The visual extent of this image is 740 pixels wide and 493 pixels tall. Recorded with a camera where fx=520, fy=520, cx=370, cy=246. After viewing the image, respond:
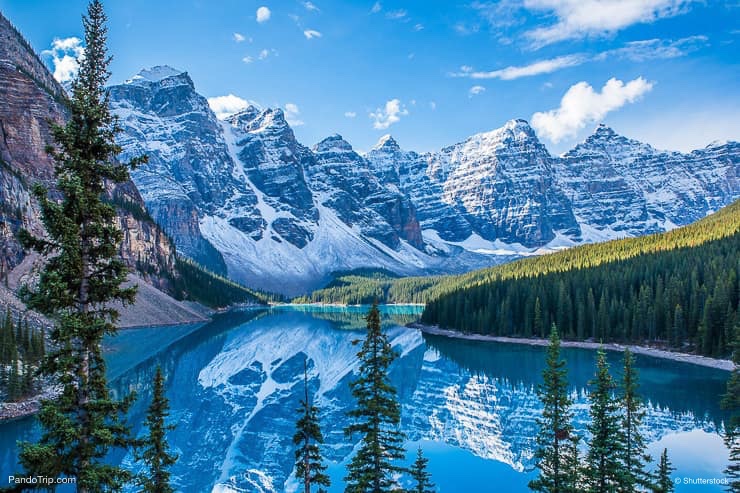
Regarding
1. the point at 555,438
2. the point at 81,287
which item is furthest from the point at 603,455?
the point at 81,287

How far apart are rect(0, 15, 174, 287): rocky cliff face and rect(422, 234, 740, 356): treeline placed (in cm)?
6432

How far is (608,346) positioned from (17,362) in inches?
2837

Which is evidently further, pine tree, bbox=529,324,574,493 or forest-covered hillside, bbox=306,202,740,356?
forest-covered hillside, bbox=306,202,740,356

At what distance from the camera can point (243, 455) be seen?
109 ft

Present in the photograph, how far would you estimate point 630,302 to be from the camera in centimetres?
7831

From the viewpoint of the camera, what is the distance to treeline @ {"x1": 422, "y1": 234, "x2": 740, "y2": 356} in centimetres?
6512

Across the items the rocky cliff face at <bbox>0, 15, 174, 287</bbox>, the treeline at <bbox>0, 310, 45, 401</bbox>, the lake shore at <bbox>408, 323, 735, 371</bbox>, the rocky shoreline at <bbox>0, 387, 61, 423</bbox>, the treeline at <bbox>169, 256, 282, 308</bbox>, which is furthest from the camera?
the treeline at <bbox>169, 256, 282, 308</bbox>

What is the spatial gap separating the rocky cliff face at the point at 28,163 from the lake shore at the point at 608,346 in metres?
58.8

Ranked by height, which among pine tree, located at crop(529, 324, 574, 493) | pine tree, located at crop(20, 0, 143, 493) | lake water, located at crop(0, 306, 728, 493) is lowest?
lake water, located at crop(0, 306, 728, 493)

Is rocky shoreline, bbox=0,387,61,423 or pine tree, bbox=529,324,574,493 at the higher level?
pine tree, bbox=529,324,574,493

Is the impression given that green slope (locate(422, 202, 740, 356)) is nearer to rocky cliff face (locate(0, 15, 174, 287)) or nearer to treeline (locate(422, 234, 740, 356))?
treeline (locate(422, 234, 740, 356))

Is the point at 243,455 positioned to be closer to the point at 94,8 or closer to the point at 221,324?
the point at 94,8

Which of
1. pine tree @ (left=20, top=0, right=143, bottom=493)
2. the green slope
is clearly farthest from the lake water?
pine tree @ (left=20, top=0, right=143, bottom=493)

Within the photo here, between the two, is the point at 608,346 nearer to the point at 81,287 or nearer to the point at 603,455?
the point at 603,455
